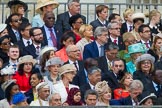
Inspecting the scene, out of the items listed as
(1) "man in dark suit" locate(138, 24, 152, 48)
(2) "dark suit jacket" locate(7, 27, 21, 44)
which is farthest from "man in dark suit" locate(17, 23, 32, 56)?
(1) "man in dark suit" locate(138, 24, 152, 48)

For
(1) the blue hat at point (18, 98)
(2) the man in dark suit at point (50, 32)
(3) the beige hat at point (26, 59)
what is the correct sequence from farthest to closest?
1. (2) the man in dark suit at point (50, 32)
2. (3) the beige hat at point (26, 59)
3. (1) the blue hat at point (18, 98)

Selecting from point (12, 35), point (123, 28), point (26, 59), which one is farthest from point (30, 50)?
point (123, 28)

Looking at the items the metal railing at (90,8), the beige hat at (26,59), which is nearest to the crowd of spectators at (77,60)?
the beige hat at (26,59)

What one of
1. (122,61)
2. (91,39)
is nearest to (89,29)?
(91,39)

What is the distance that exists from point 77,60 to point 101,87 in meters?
1.64

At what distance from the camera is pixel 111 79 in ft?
54.2

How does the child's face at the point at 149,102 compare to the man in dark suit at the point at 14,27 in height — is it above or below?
below

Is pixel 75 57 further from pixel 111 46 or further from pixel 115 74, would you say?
pixel 111 46

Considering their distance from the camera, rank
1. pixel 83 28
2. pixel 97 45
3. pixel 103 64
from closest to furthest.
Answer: pixel 103 64, pixel 97 45, pixel 83 28

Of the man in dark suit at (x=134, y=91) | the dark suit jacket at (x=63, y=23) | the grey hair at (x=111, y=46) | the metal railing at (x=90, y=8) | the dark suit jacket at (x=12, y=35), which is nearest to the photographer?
the man in dark suit at (x=134, y=91)

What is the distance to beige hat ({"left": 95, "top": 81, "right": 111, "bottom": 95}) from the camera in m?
15.3

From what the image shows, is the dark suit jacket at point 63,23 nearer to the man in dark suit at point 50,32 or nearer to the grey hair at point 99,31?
the man in dark suit at point 50,32

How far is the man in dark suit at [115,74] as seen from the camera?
16398 millimetres

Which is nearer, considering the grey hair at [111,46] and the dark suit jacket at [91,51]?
the grey hair at [111,46]
